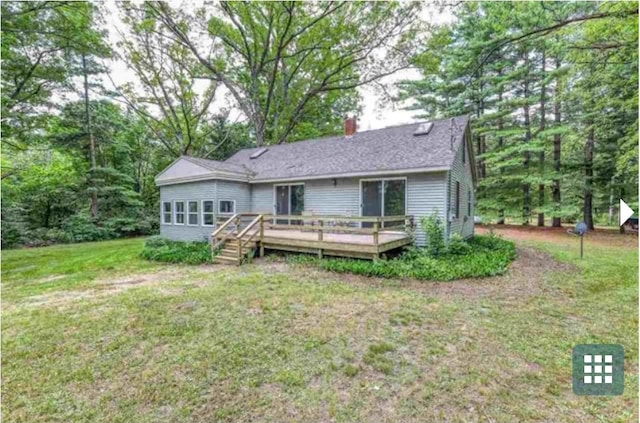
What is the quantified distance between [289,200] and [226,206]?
253 cm

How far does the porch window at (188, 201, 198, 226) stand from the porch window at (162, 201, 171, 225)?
166cm

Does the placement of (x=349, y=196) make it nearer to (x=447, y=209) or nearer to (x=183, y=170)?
(x=447, y=209)

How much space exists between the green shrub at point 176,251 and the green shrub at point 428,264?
123 inches

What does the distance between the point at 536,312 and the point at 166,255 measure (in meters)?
10.1

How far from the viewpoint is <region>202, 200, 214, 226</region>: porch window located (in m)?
11.6

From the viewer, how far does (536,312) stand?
4.81 metres

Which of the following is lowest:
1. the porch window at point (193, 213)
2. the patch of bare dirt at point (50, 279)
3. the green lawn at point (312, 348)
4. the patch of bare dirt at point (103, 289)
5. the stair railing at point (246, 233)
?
the patch of bare dirt at point (50, 279)

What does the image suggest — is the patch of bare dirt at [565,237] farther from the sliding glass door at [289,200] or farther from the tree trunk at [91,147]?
the tree trunk at [91,147]

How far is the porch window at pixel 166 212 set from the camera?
43.5 ft

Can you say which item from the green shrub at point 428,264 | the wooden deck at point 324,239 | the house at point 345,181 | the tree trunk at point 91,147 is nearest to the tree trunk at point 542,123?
the house at point 345,181

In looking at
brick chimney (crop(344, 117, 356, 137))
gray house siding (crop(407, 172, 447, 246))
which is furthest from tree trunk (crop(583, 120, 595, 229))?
brick chimney (crop(344, 117, 356, 137))

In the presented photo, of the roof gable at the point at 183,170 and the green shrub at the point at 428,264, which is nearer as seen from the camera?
the green shrub at the point at 428,264

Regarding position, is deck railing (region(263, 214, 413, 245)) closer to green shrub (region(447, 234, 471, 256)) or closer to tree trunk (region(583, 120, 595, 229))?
green shrub (region(447, 234, 471, 256))

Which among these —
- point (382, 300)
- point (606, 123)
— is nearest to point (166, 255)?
point (382, 300)
